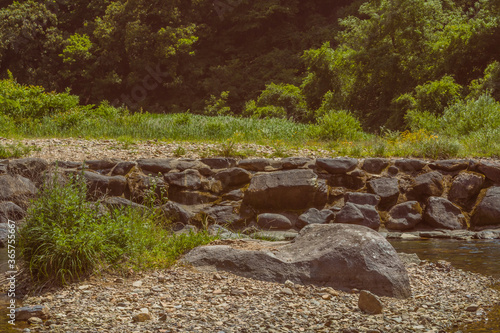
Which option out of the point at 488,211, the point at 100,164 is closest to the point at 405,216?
the point at 488,211

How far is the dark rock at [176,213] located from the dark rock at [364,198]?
287cm

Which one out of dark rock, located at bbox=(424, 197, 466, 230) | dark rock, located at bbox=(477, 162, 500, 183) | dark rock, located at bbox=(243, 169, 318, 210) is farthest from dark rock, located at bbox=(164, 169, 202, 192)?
dark rock, located at bbox=(477, 162, 500, 183)

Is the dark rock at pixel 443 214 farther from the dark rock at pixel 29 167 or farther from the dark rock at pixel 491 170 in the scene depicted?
the dark rock at pixel 29 167

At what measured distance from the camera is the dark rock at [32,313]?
4051mm

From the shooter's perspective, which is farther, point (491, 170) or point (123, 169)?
point (123, 169)

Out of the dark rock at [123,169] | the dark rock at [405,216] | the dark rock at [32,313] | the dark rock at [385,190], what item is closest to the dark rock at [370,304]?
the dark rock at [32,313]

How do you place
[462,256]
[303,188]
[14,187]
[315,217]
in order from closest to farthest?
[462,256]
[14,187]
[315,217]
[303,188]

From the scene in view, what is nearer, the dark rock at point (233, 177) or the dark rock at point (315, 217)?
the dark rock at point (315, 217)

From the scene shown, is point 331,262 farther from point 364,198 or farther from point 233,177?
point 233,177

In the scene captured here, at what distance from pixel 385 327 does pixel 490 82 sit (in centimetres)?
1278

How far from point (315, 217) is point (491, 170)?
3.31 m

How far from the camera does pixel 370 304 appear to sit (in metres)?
4.12

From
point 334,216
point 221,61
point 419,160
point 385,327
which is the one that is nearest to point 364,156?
point 419,160

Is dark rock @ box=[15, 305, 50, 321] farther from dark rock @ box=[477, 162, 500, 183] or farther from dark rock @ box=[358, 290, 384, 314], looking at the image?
dark rock @ box=[477, 162, 500, 183]
